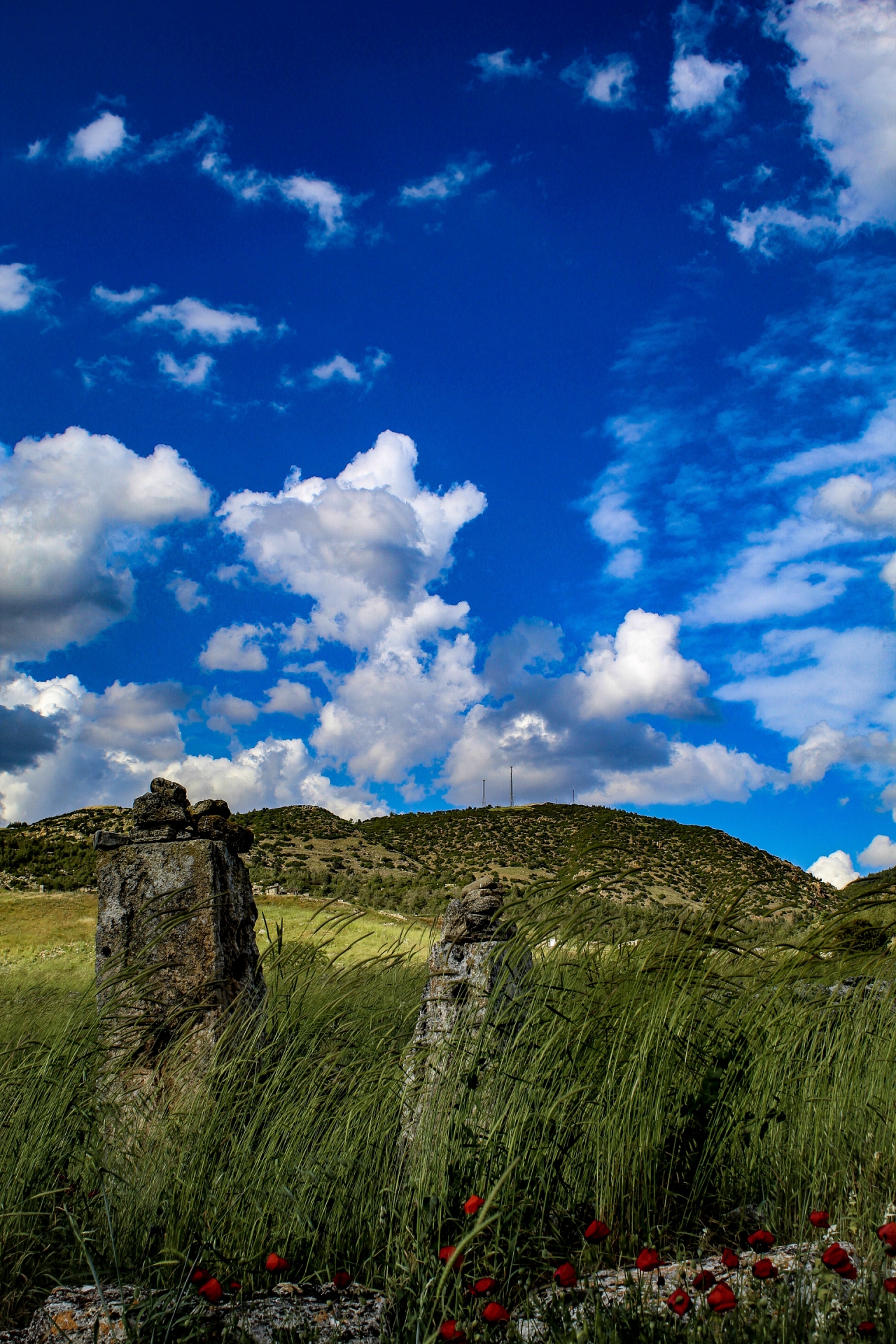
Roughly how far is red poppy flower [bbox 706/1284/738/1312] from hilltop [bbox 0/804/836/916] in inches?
512

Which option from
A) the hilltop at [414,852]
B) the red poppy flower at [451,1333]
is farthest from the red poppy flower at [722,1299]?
the hilltop at [414,852]

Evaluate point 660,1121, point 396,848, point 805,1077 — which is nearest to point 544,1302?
point 660,1121

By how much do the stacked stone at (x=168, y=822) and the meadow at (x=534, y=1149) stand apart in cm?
227

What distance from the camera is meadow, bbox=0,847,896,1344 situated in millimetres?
2479

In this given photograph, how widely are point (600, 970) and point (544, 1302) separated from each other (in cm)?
184

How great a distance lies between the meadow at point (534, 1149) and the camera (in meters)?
2.48

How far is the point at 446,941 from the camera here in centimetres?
453

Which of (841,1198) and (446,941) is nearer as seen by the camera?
(841,1198)

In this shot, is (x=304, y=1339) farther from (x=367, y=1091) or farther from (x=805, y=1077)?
(x=805, y=1077)

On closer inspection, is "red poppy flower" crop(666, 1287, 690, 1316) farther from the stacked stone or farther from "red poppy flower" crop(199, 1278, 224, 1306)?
the stacked stone

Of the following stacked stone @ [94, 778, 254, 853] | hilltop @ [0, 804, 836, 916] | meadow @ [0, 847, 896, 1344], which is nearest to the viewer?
meadow @ [0, 847, 896, 1344]

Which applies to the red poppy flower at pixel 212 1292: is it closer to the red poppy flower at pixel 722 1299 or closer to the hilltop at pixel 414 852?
the red poppy flower at pixel 722 1299

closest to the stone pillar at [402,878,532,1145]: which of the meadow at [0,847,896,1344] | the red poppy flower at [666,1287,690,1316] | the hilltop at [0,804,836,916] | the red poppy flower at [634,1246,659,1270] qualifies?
the meadow at [0,847,896,1344]

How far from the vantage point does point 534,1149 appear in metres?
2.87
